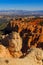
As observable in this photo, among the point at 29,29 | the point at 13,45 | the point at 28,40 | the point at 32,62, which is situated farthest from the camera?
the point at 29,29

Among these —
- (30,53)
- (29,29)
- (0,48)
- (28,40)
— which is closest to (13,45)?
(0,48)

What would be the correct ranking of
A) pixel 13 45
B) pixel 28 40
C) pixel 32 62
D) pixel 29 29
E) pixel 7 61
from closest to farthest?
pixel 7 61, pixel 32 62, pixel 13 45, pixel 28 40, pixel 29 29

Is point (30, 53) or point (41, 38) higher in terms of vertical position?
point (30, 53)

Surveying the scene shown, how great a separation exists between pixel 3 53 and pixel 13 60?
3156mm

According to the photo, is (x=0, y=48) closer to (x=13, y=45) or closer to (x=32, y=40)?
(x=13, y=45)

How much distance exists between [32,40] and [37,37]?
42.4 inches

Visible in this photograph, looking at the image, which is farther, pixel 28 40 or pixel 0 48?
pixel 28 40

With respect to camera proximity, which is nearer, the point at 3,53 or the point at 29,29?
the point at 3,53

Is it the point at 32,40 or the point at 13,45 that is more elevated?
the point at 13,45

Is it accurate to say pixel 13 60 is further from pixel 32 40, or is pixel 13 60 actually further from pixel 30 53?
pixel 32 40

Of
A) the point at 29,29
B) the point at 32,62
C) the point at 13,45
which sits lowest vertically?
the point at 29,29

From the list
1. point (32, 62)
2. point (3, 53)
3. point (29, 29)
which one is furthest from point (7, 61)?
point (29, 29)

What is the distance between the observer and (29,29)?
49.9 m

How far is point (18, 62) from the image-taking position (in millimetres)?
8648
